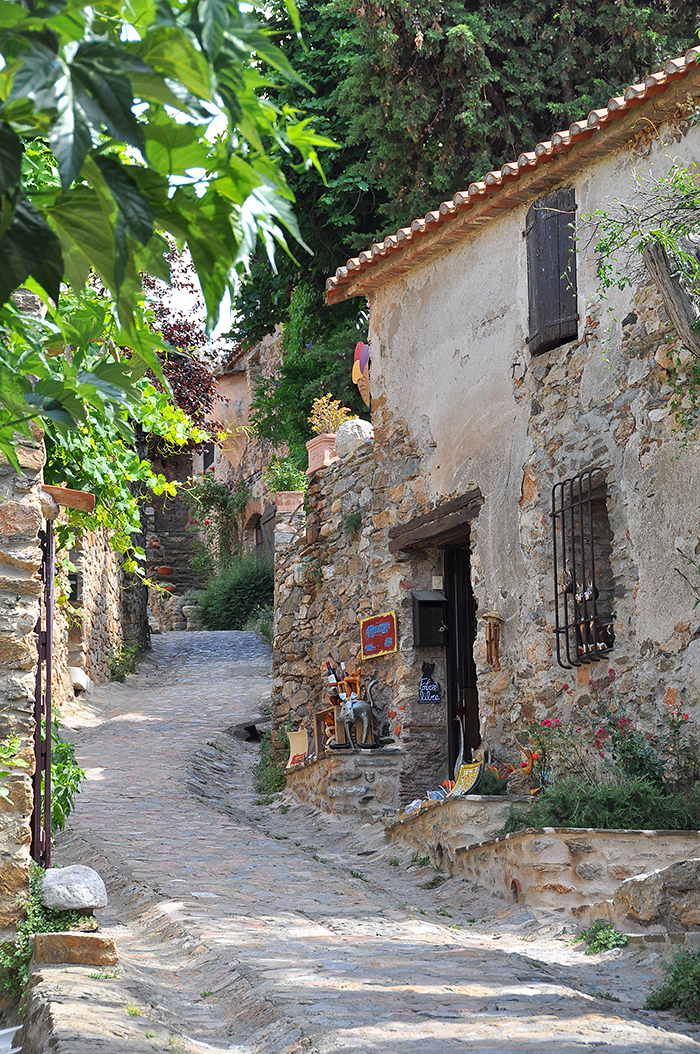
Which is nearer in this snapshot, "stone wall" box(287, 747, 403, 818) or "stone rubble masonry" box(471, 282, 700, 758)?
"stone rubble masonry" box(471, 282, 700, 758)

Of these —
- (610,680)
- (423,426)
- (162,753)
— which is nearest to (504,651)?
(610,680)

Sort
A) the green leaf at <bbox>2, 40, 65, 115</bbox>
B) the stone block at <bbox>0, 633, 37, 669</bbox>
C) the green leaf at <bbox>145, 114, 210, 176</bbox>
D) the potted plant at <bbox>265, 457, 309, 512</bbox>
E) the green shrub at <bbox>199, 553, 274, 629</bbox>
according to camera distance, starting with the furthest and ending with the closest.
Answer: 1. the green shrub at <bbox>199, 553, 274, 629</bbox>
2. the potted plant at <bbox>265, 457, 309, 512</bbox>
3. the stone block at <bbox>0, 633, 37, 669</bbox>
4. the green leaf at <bbox>145, 114, 210, 176</bbox>
5. the green leaf at <bbox>2, 40, 65, 115</bbox>

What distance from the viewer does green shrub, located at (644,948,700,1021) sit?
4.80 metres

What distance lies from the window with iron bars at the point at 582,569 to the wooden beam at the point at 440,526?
107 centimetres

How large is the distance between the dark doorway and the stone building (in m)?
0.02

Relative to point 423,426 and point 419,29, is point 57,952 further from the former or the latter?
point 419,29

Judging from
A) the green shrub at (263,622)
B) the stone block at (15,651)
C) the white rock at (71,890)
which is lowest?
the white rock at (71,890)

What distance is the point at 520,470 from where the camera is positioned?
916 cm

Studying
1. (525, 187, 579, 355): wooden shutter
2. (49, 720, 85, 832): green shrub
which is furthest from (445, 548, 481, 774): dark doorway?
(49, 720, 85, 832): green shrub

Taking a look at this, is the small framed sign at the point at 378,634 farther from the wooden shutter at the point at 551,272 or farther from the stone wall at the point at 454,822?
the wooden shutter at the point at 551,272

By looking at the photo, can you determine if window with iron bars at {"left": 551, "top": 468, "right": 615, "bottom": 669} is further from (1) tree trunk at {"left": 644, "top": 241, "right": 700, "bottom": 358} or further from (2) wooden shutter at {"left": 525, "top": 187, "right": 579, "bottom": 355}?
(1) tree trunk at {"left": 644, "top": 241, "right": 700, "bottom": 358}

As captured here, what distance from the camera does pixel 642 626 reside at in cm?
779

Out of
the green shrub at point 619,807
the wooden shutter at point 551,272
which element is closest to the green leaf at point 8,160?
the green shrub at point 619,807

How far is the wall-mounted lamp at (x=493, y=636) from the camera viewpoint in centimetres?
922
